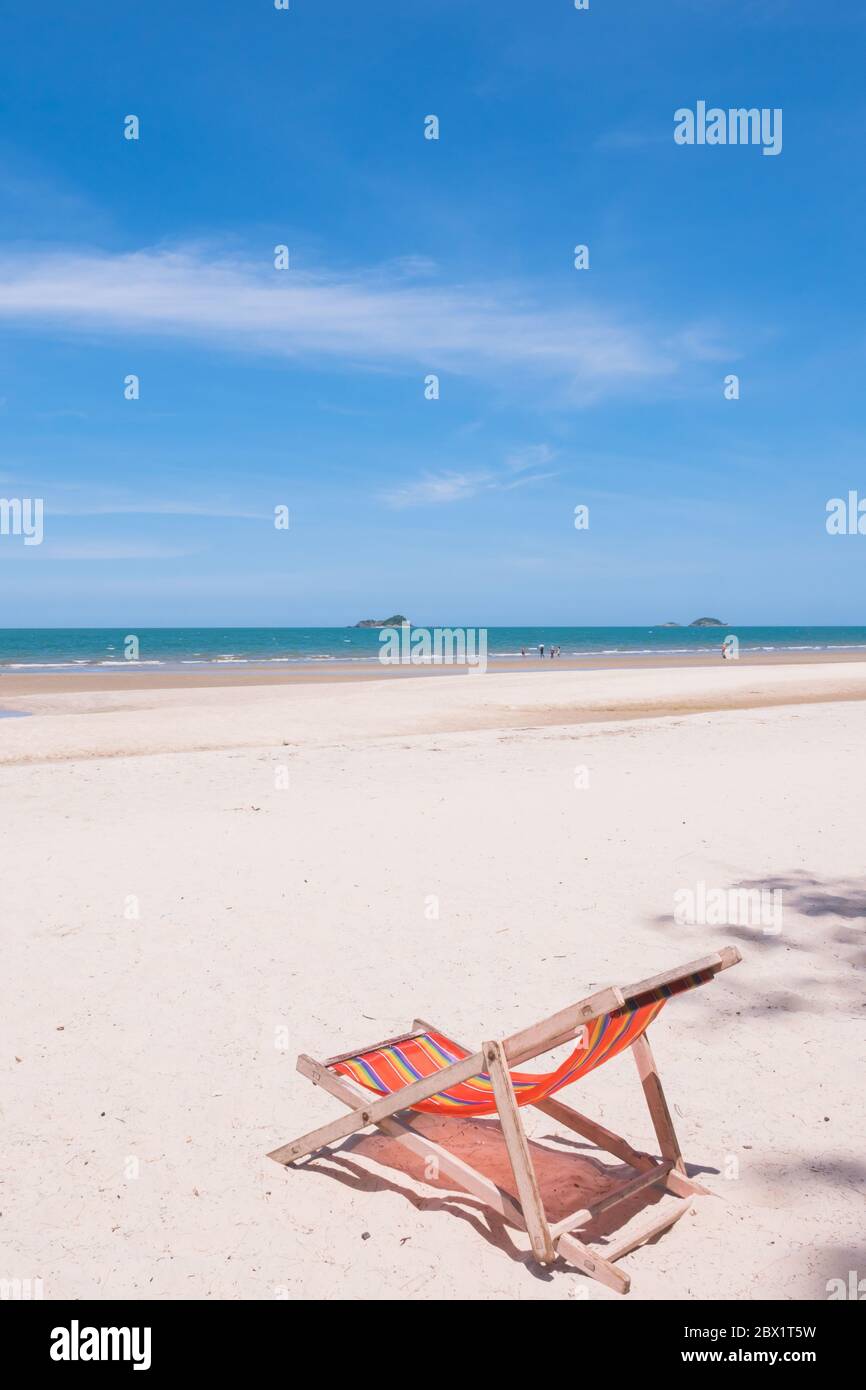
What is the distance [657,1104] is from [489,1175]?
71cm

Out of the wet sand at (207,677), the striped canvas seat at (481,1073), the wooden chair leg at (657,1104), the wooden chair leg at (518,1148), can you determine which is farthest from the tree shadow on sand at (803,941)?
the wet sand at (207,677)

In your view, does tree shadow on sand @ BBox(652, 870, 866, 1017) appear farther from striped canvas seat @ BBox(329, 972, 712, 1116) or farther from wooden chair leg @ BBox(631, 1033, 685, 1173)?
striped canvas seat @ BBox(329, 972, 712, 1116)

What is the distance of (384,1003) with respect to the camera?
16.9ft

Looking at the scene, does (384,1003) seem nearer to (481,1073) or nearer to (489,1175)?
(489,1175)

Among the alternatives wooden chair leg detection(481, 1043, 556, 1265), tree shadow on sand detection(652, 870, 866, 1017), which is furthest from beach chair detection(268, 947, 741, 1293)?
tree shadow on sand detection(652, 870, 866, 1017)

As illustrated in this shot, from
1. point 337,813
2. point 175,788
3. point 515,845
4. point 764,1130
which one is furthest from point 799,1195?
point 175,788

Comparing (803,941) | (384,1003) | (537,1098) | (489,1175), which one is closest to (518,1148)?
(537,1098)

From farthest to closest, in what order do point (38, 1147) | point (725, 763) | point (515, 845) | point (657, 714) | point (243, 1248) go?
1. point (657, 714)
2. point (725, 763)
3. point (515, 845)
4. point (38, 1147)
5. point (243, 1248)

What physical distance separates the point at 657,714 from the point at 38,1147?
19.5m

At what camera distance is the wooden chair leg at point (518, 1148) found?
307 centimetres

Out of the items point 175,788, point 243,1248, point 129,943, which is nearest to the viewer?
point 243,1248

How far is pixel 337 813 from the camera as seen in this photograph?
957 centimetres
